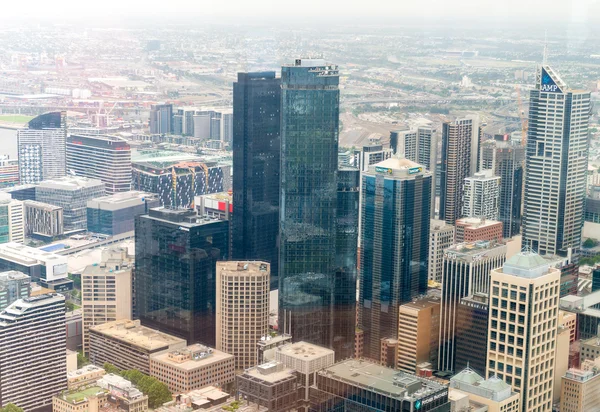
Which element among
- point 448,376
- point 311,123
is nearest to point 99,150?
point 311,123

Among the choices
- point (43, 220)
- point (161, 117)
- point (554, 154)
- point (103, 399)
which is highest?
point (161, 117)

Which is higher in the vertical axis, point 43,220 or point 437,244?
point 437,244

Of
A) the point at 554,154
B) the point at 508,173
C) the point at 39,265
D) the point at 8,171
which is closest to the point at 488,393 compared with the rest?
the point at 554,154

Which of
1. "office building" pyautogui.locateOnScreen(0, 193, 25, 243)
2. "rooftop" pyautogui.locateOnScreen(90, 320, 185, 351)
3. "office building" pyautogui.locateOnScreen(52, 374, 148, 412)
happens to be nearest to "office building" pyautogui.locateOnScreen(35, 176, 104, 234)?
"office building" pyautogui.locateOnScreen(0, 193, 25, 243)

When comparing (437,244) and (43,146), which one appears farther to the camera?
(43,146)

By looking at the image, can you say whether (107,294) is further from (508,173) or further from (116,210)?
(508,173)

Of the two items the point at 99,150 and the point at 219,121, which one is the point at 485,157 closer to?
the point at 219,121
